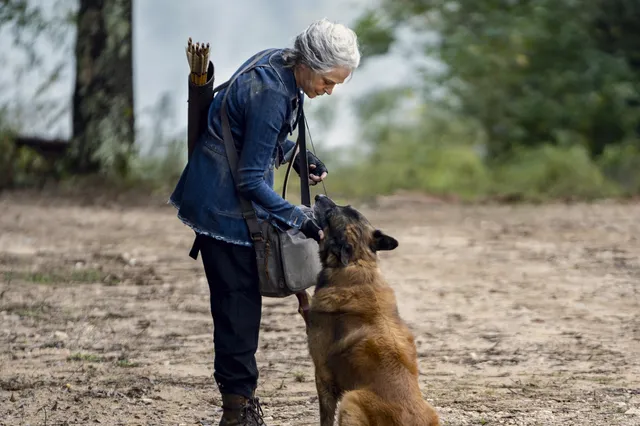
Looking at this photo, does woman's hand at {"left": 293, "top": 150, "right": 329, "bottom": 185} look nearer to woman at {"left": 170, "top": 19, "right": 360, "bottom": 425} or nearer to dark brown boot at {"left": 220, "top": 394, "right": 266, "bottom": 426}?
woman at {"left": 170, "top": 19, "right": 360, "bottom": 425}

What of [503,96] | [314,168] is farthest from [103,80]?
[314,168]

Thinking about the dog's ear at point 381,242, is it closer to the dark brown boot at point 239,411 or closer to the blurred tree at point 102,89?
the dark brown boot at point 239,411

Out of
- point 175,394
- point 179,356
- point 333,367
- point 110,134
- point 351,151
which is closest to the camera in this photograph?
point 333,367

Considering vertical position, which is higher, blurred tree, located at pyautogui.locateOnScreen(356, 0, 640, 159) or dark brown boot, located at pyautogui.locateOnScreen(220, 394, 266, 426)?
blurred tree, located at pyautogui.locateOnScreen(356, 0, 640, 159)

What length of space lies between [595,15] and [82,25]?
1029 centimetres

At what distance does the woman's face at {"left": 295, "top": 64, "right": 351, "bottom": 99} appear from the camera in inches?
186

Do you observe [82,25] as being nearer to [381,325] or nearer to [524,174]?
[524,174]

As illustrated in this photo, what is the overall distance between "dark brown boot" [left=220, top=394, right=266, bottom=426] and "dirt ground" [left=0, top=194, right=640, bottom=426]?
53cm

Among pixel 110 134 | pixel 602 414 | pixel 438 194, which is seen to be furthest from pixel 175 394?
pixel 438 194

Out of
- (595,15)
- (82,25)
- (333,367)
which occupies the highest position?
(595,15)

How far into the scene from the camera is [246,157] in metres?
4.63

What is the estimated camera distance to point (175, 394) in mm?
6074

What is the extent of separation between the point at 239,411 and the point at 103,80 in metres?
12.0

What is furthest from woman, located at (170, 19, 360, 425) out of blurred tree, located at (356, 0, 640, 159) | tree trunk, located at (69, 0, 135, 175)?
blurred tree, located at (356, 0, 640, 159)
